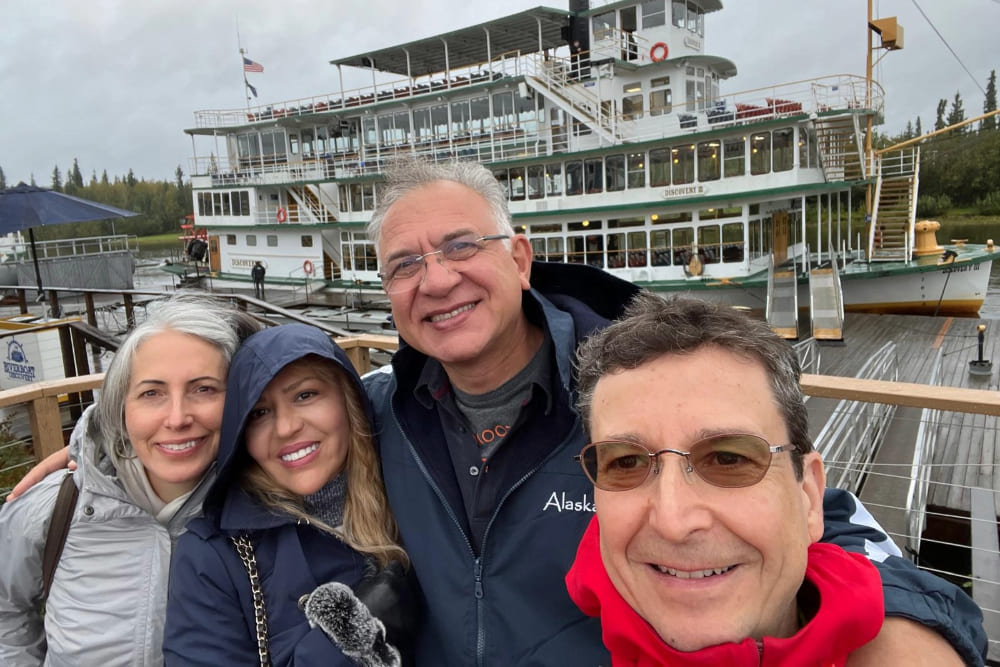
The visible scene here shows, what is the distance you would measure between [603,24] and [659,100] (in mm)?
3007

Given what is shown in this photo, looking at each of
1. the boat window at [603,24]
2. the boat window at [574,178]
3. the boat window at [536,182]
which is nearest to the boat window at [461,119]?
the boat window at [536,182]

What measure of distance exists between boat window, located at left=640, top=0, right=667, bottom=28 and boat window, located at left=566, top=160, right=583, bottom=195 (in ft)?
15.5

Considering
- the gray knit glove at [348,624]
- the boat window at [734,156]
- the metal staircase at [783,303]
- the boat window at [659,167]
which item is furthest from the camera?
the boat window at [659,167]

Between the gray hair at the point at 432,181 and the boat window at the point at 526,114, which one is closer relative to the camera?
the gray hair at the point at 432,181

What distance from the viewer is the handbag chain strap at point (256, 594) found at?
150 centimetres

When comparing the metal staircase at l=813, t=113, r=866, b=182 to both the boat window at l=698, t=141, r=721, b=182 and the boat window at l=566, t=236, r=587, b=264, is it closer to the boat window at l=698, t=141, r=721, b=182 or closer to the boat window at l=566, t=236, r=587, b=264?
the boat window at l=698, t=141, r=721, b=182

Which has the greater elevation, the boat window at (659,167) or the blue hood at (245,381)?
the boat window at (659,167)

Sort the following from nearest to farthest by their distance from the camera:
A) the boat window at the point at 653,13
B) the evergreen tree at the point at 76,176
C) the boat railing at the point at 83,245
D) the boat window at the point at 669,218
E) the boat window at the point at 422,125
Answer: the boat window at the point at 669,218
the boat window at the point at 653,13
the boat window at the point at 422,125
the boat railing at the point at 83,245
the evergreen tree at the point at 76,176

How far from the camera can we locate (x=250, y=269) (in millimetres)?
20422

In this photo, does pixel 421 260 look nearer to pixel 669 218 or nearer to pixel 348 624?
pixel 348 624

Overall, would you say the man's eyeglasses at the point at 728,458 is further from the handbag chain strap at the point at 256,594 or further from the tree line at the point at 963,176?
the tree line at the point at 963,176

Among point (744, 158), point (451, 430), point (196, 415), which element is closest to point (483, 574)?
point (451, 430)

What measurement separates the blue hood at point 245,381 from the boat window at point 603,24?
17098 mm

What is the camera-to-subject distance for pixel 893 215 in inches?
676
